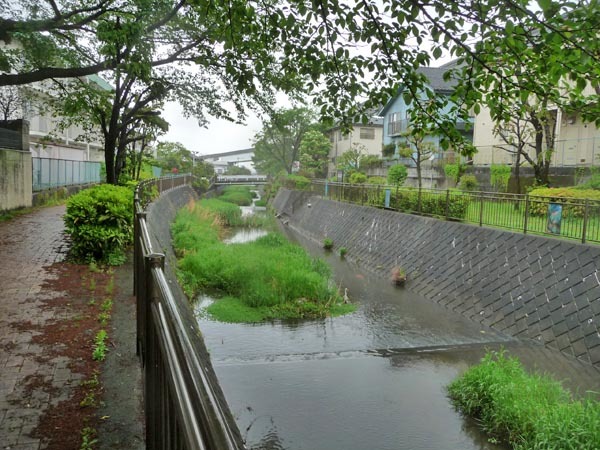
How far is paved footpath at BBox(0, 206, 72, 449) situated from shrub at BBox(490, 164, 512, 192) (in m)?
17.8

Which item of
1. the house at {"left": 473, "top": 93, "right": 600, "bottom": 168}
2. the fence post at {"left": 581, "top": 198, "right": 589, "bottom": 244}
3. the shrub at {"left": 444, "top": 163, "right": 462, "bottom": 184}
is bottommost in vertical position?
the fence post at {"left": 581, "top": 198, "right": 589, "bottom": 244}

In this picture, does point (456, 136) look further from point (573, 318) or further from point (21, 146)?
point (21, 146)

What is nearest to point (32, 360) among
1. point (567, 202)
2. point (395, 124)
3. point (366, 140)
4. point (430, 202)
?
point (567, 202)

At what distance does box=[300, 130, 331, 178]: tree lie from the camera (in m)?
48.5

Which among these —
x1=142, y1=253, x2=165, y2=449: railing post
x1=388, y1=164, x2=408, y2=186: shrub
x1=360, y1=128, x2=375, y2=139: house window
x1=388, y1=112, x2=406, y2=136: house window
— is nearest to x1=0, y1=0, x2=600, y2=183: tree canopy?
x1=142, y1=253, x2=165, y2=449: railing post

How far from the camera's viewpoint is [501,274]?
36.8 ft

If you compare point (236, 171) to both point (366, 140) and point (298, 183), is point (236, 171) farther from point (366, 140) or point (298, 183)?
point (298, 183)

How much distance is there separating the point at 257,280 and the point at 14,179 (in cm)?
1038

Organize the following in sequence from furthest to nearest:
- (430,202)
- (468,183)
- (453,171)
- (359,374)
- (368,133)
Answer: (368,133)
(453,171)
(468,183)
(430,202)
(359,374)

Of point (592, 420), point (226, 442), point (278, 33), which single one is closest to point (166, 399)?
point (226, 442)

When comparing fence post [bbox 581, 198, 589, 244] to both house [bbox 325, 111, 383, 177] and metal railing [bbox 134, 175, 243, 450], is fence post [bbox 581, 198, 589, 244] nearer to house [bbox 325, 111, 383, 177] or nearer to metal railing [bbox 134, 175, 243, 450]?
metal railing [bbox 134, 175, 243, 450]

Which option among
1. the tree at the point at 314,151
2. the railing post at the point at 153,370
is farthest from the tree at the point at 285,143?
the railing post at the point at 153,370

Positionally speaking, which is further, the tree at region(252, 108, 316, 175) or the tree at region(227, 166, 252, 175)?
the tree at region(227, 166, 252, 175)

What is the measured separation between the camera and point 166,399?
82.7 inches
